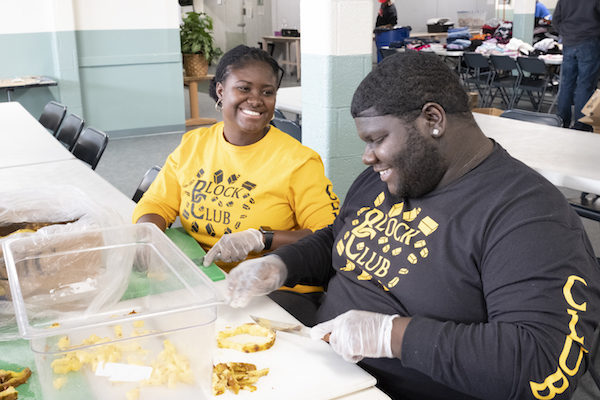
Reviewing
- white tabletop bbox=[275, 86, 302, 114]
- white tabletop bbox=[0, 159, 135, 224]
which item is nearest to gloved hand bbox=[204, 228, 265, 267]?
white tabletop bbox=[0, 159, 135, 224]

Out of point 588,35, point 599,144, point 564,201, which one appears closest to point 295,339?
point 564,201

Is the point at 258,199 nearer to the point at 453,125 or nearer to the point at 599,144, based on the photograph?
the point at 453,125

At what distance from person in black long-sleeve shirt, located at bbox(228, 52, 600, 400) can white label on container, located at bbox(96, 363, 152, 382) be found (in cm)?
39

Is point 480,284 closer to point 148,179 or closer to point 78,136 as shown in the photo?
point 148,179

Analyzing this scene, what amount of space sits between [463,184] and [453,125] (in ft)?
0.42

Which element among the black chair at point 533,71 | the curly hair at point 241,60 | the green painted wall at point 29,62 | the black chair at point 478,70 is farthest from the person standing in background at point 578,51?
the green painted wall at point 29,62

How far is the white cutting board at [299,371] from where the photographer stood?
101 cm

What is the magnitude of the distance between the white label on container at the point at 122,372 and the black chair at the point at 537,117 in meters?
3.20

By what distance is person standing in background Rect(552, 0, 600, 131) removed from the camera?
5637mm

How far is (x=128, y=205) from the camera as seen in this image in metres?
2.10

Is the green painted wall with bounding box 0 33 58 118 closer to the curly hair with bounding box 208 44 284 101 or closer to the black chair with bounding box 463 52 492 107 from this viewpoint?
the curly hair with bounding box 208 44 284 101

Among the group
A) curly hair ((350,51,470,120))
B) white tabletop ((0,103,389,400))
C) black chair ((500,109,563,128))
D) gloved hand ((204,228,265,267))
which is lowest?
white tabletop ((0,103,389,400))

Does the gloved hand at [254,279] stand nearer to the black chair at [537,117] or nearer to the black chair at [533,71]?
the black chair at [537,117]

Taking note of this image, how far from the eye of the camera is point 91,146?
3.28 m
